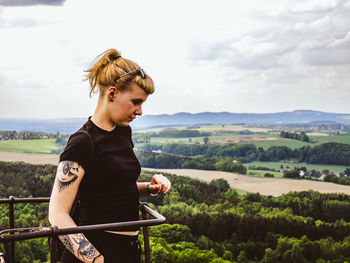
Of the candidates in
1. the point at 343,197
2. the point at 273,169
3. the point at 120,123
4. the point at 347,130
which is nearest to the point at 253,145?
the point at 273,169

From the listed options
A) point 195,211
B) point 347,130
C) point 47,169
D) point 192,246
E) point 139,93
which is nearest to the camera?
point 139,93

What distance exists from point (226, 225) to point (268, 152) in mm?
24308

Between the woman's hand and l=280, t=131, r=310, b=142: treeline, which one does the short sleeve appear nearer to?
the woman's hand

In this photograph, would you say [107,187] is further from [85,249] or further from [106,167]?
[85,249]

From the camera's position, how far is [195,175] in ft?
105

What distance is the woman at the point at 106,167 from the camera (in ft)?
6.26

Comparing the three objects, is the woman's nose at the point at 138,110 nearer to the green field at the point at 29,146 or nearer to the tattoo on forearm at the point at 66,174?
the tattoo on forearm at the point at 66,174

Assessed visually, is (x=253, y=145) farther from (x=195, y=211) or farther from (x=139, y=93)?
(x=139, y=93)

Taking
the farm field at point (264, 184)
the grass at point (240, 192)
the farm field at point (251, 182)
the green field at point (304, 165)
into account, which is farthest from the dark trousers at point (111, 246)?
the green field at point (304, 165)

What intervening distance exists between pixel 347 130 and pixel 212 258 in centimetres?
3824

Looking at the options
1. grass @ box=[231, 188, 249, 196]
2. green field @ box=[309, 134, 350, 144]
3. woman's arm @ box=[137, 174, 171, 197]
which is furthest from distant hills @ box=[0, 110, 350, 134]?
woman's arm @ box=[137, 174, 171, 197]

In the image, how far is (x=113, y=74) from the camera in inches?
81.4

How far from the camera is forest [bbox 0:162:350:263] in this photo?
16.1m

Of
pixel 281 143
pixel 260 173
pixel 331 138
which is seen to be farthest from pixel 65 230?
pixel 331 138
